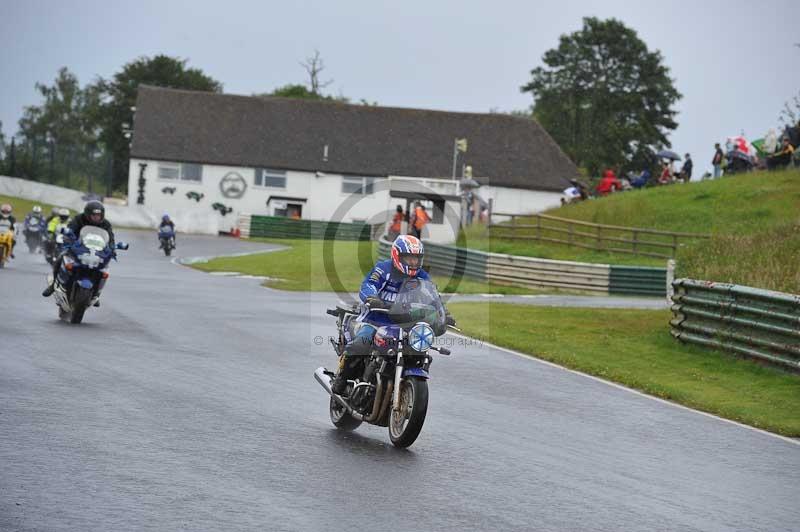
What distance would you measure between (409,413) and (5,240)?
25.5 m

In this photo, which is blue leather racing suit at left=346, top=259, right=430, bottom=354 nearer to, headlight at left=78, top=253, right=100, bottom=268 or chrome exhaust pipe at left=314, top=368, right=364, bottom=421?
chrome exhaust pipe at left=314, top=368, right=364, bottom=421

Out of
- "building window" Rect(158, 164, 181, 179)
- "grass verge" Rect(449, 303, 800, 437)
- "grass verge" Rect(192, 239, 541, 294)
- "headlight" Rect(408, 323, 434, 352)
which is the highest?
"building window" Rect(158, 164, 181, 179)

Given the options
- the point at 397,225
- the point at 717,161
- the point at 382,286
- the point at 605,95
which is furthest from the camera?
the point at 605,95

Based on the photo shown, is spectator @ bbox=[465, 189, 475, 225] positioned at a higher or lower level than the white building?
lower

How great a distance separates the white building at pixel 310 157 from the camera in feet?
256

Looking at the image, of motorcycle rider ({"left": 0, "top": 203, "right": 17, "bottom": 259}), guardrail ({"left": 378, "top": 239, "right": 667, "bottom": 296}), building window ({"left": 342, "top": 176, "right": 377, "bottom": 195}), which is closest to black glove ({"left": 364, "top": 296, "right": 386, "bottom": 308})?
motorcycle rider ({"left": 0, "top": 203, "right": 17, "bottom": 259})

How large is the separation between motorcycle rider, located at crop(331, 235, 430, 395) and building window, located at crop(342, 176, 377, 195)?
6782cm

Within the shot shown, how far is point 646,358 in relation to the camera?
800 inches

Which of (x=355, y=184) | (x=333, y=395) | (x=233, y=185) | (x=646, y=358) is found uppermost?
(x=355, y=184)

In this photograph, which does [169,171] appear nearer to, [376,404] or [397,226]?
[397,226]

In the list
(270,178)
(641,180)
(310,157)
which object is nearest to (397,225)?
(641,180)

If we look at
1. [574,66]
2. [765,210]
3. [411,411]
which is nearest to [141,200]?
[574,66]

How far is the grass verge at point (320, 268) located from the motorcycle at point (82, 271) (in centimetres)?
1376

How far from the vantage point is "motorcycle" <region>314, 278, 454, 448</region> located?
1009 centimetres
